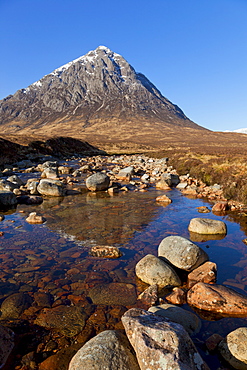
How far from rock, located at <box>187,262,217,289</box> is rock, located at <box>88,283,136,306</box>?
164cm

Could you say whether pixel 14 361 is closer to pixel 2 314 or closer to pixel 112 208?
pixel 2 314

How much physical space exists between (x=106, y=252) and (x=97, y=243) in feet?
3.61

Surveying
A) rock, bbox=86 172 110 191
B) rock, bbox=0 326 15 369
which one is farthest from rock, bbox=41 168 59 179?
rock, bbox=0 326 15 369

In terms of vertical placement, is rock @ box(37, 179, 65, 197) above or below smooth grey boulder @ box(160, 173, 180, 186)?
below

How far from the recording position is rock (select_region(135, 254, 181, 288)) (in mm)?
6266

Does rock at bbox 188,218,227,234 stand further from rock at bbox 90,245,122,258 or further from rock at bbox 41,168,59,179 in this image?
rock at bbox 41,168,59,179

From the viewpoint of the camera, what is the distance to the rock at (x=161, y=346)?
3.08 metres

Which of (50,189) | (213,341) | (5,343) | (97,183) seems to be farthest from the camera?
(97,183)

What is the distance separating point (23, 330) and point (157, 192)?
14870 mm

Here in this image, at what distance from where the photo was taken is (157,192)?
61.2 feet

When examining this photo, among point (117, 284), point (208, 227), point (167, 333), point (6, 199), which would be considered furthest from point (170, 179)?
point (167, 333)

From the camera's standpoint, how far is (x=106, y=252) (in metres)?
8.05

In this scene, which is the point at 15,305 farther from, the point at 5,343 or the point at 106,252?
the point at 106,252

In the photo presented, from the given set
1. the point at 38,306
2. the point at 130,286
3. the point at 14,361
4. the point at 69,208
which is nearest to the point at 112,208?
the point at 69,208
